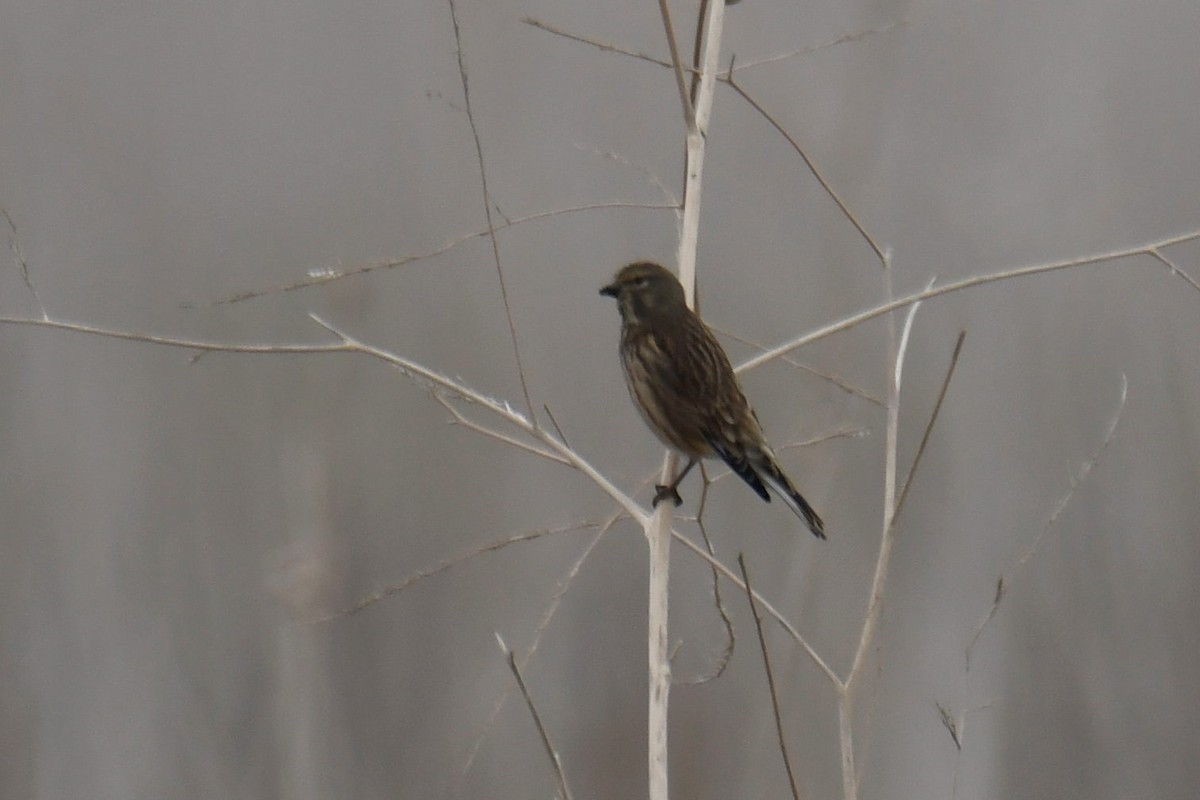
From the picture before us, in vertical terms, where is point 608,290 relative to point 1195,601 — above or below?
above

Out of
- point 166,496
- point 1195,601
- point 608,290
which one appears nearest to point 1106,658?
point 1195,601

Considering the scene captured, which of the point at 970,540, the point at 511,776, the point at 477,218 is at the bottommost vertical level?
the point at 511,776

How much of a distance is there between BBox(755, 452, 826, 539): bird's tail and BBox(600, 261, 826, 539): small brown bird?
3 cm

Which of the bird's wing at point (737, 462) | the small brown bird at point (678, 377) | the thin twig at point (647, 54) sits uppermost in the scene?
the thin twig at point (647, 54)

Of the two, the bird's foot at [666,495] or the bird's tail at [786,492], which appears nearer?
the bird's tail at [786,492]

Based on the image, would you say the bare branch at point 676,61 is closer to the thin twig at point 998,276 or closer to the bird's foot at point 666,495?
the thin twig at point 998,276

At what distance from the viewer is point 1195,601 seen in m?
3.13

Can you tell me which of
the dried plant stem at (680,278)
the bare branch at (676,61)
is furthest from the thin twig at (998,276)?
the bare branch at (676,61)

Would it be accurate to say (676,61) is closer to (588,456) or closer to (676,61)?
(676,61)

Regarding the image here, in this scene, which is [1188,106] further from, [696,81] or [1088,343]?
[696,81]

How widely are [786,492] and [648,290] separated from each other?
1.59 feet

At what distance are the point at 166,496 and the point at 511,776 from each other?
3.56 ft

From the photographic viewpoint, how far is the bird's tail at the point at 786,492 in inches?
75.2

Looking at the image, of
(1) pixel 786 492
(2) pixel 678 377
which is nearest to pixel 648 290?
(2) pixel 678 377
